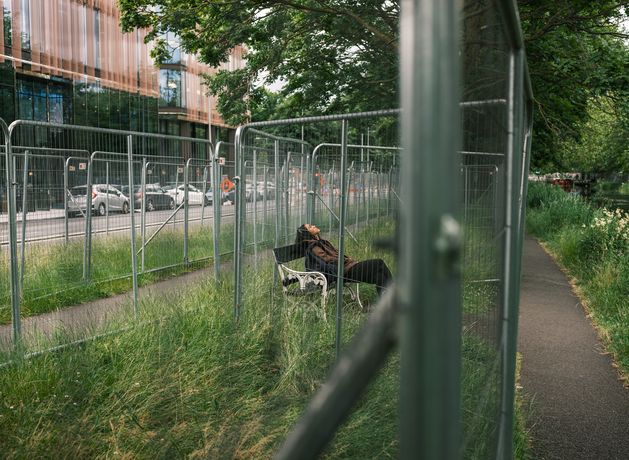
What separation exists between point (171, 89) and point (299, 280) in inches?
1641

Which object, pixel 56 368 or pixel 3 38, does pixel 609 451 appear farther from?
pixel 3 38

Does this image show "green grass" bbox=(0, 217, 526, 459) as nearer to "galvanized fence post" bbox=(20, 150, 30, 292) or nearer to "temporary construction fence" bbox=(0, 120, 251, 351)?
"temporary construction fence" bbox=(0, 120, 251, 351)

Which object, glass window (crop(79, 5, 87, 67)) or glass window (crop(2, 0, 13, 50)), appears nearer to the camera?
glass window (crop(2, 0, 13, 50))

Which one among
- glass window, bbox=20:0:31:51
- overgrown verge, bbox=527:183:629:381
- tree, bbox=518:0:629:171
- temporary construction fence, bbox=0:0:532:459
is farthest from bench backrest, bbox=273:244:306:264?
glass window, bbox=20:0:31:51

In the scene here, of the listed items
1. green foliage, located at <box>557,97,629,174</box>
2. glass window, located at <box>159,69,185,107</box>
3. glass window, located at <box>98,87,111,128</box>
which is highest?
glass window, located at <box>159,69,185,107</box>

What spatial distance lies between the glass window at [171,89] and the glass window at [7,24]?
1929 centimetres

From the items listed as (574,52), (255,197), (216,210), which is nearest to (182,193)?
(216,210)

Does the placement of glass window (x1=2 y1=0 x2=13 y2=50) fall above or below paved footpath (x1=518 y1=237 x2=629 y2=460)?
above

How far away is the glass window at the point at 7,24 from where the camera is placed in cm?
2568

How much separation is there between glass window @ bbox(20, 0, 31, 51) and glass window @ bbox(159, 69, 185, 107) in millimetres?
17885

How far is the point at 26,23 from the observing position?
2723 centimetres

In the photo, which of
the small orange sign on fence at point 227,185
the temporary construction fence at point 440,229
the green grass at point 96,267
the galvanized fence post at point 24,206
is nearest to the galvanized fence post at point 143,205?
the green grass at point 96,267

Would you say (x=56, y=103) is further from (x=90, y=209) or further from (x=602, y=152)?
(x=602, y=152)

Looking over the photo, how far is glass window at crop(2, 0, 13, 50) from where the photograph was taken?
25.7m
